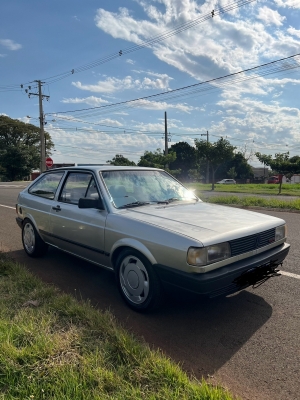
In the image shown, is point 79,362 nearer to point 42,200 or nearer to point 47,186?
point 42,200

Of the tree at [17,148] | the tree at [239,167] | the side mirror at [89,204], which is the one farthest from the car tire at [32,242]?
the tree at [239,167]

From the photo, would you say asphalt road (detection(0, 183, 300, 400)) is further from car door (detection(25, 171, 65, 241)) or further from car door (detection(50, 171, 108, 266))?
car door (detection(25, 171, 65, 241))

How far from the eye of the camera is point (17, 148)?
49625mm

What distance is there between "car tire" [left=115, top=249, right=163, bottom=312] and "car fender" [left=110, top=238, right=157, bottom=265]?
0.07 meters

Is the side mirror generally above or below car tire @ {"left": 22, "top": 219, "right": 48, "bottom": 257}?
above

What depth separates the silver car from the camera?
3014 millimetres

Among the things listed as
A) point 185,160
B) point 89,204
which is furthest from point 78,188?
point 185,160

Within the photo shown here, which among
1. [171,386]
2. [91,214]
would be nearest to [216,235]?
[171,386]

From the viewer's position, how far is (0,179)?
50.9 m

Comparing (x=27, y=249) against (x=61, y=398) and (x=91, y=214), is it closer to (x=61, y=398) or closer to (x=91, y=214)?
(x=91, y=214)

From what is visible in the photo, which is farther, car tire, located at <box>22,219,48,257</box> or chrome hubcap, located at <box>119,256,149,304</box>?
car tire, located at <box>22,219,48,257</box>

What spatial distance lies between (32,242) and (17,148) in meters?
48.1

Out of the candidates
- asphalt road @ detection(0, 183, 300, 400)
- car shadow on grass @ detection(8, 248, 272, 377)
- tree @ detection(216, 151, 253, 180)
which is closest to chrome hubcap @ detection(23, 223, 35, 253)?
asphalt road @ detection(0, 183, 300, 400)

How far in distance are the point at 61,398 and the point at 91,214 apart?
7.31 ft
